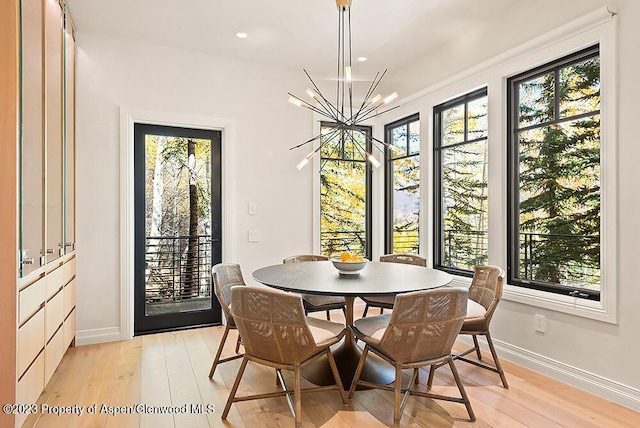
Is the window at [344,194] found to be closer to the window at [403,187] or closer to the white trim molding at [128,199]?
the window at [403,187]

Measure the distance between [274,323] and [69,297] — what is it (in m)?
2.18

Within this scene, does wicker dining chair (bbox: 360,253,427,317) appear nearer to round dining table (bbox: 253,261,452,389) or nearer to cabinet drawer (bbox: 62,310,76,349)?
round dining table (bbox: 253,261,452,389)

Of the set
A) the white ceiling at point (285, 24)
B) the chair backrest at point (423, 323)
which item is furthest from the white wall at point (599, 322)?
the chair backrest at point (423, 323)

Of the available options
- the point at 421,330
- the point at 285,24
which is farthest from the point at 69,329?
the point at 285,24

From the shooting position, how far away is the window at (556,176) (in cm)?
276

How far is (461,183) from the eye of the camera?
3.90 meters

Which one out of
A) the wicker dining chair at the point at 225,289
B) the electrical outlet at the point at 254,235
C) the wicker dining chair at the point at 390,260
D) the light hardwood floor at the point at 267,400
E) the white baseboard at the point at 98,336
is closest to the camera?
the light hardwood floor at the point at 267,400

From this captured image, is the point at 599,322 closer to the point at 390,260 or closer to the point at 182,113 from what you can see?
the point at 390,260

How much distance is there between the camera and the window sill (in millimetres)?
2559

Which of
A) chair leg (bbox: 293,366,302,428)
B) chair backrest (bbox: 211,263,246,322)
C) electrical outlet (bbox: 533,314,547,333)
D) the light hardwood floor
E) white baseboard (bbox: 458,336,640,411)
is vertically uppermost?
chair backrest (bbox: 211,263,246,322)

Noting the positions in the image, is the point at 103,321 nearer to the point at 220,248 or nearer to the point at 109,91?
the point at 220,248

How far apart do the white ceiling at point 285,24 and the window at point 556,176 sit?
78cm

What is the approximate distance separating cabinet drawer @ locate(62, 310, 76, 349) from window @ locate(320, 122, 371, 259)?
2.65 meters

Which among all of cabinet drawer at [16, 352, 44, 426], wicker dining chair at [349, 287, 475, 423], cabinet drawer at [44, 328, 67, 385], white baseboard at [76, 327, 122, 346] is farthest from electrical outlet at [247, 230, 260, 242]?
wicker dining chair at [349, 287, 475, 423]
